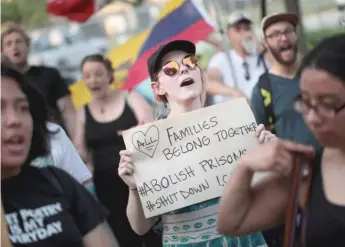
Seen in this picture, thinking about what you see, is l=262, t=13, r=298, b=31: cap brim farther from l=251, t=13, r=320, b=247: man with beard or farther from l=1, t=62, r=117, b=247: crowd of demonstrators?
l=1, t=62, r=117, b=247: crowd of demonstrators

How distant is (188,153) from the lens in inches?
126

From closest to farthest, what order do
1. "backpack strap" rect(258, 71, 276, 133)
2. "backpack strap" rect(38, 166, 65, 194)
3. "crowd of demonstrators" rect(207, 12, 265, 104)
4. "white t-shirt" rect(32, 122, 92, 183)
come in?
"backpack strap" rect(38, 166, 65, 194) < "white t-shirt" rect(32, 122, 92, 183) < "backpack strap" rect(258, 71, 276, 133) < "crowd of demonstrators" rect(207, 12, 265, 104)

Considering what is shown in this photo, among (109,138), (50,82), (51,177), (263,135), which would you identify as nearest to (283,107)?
(263,135)

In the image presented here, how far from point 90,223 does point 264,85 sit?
7.87ft

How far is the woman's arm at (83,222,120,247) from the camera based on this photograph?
2512 mm

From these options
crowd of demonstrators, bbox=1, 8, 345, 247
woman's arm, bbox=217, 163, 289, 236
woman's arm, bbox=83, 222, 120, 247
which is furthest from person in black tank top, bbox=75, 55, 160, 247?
woman's arm, bbox=217, 163, 289, 236

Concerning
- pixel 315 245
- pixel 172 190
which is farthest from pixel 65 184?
pixel 315 245

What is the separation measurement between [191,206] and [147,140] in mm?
360

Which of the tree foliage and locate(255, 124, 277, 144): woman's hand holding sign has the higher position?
the tree foliage

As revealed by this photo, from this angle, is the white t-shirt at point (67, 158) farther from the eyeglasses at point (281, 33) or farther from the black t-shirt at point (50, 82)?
the black t-shirt at point (50, 82)

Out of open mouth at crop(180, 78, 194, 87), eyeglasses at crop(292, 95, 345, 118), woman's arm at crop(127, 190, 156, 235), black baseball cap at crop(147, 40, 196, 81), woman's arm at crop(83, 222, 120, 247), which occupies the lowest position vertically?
woman's arm at crop(127, 190, 156, 235)

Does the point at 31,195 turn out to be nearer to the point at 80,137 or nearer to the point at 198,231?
the point at 198,231

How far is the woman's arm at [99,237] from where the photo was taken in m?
2.51

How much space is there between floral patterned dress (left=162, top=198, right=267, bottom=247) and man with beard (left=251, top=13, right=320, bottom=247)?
122cm
